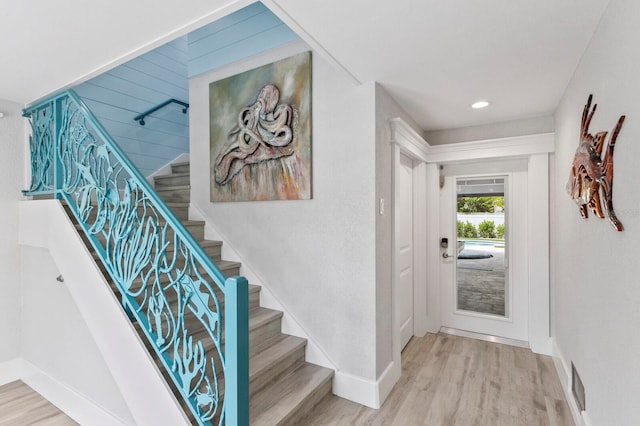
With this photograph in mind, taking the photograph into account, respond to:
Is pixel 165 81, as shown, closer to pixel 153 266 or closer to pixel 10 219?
pixel 10 219

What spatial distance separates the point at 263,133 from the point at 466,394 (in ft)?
8.29

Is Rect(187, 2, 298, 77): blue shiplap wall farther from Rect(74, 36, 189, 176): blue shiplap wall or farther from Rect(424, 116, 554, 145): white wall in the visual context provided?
Rect(424, 116, 554, 145): white wall

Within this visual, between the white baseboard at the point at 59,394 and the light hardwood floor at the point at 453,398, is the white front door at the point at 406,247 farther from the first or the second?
the white baseboard at the point at 59,394

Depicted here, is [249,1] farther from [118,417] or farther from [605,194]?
[118,417]

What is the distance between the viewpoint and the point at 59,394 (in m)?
2.47

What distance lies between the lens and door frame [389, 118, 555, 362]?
2615 mm

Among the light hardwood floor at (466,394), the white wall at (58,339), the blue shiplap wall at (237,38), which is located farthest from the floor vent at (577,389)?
the blue shiplap wall at (237,38)

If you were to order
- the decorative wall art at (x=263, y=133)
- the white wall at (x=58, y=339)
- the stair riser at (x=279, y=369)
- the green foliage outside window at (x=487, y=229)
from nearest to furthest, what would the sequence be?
the stair riser at (x=279, y=369) → the white wall at (x=58, y=339) → the decorative wall art at (x=263, y=133) → the green foliage outside window at (x=487, y=229)

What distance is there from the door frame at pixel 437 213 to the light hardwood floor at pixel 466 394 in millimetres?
256

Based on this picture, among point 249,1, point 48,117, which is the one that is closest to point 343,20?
point 249,1

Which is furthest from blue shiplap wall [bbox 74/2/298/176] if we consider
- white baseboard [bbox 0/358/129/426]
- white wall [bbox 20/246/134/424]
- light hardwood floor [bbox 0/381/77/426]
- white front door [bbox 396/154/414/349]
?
light hardwood floor [bbox 0/381/77/426]

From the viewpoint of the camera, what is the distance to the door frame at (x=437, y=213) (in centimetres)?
262

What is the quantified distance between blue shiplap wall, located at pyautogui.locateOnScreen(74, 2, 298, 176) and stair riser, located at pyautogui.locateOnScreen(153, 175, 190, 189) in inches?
6.0

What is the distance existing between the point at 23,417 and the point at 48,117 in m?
2.27
